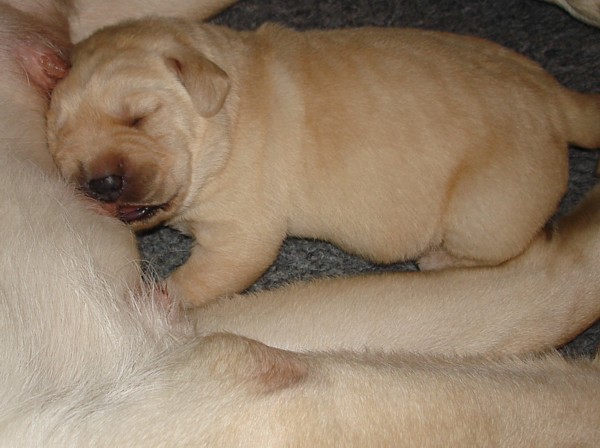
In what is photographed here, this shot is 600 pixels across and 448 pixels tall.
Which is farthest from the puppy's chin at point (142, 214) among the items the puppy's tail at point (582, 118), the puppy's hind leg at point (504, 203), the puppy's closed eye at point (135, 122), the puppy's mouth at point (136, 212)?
the puppy's tail at point (582, 118)

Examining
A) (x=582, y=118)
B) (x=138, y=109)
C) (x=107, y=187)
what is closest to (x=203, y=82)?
(x=138, y=109)

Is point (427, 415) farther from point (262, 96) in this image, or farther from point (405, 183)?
point (262, 96)

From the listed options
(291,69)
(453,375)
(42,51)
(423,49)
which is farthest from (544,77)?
(42,51)

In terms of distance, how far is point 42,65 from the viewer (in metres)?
1.35

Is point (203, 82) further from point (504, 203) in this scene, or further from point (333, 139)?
point (504, 203)

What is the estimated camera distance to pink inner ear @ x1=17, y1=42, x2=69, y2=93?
4.38 ft

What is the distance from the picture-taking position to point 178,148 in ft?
4.28

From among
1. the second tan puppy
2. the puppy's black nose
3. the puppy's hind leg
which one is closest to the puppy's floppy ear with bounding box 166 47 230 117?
the second tan puppy

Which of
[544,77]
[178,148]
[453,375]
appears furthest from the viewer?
[544,77]

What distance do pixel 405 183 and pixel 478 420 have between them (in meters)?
0.45

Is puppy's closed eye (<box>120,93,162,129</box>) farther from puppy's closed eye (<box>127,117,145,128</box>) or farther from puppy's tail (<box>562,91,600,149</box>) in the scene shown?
puppy's tail (<box>562,91,600,149</box>)

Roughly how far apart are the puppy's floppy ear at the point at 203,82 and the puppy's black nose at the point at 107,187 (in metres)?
0.17

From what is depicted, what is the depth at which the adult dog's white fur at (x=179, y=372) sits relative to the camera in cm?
97

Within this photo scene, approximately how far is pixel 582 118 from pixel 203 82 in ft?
2.16
